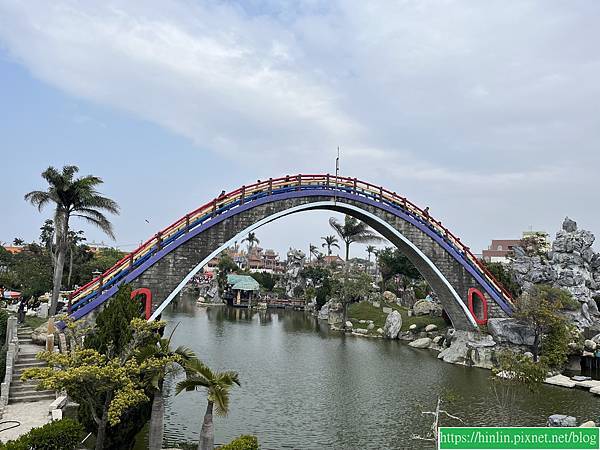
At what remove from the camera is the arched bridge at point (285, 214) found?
24375mm

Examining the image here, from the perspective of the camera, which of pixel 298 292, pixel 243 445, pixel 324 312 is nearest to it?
pixel 243 445

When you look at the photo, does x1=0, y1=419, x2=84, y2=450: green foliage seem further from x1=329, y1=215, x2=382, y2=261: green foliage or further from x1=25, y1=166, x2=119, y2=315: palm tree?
x1=329, y1=215, x2=382, y2=261: green foliage

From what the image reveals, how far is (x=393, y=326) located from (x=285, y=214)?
66.3 feet

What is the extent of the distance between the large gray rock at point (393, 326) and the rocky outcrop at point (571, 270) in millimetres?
11365

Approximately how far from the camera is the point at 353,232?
54031 mm

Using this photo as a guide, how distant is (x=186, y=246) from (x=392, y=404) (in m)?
12.8

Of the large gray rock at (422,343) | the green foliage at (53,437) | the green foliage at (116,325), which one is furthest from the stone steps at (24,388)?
the large gray rock at (422,343)

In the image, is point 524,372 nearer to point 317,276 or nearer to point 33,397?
point 33,397

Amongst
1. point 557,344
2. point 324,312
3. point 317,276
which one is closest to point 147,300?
point 557,344

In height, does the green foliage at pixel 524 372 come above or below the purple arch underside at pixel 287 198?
below

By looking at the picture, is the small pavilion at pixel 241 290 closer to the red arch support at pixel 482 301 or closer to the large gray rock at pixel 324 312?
the large gray rock at pixel 324 312

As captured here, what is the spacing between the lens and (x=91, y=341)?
13.5 m

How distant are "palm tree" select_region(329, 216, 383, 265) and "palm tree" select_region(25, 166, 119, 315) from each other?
1303 inches

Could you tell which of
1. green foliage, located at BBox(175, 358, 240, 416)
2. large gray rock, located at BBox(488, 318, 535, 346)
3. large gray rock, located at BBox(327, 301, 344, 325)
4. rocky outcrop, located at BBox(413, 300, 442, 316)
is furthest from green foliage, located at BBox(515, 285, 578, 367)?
large gray rock, located at BBox(327, 301, 344, 325)
